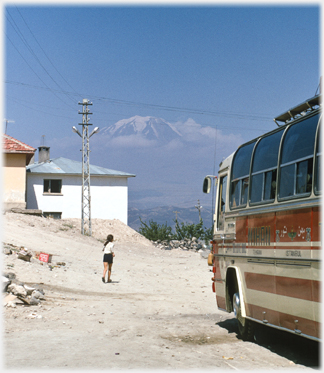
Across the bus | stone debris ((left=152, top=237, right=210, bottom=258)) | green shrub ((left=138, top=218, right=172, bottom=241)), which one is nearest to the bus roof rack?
the bus

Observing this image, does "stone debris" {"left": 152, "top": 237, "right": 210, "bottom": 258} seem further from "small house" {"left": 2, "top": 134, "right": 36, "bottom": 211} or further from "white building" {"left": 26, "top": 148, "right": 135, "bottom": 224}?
"small house" {"left": 2, "top": 134, "right": 36, "bottom": 211}

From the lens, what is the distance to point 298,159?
6.85 m

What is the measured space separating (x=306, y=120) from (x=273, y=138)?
44.7 inches

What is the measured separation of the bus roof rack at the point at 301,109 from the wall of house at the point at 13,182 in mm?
32691

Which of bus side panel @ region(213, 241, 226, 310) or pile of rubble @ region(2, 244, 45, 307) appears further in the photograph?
pile of rubble @ region(2, 244, 45, 307)

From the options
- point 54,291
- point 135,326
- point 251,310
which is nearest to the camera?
point 251,310

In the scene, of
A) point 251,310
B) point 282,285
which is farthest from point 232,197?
point 282,285

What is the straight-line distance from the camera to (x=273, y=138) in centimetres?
800

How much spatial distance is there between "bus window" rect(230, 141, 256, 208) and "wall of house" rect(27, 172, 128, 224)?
36.5m

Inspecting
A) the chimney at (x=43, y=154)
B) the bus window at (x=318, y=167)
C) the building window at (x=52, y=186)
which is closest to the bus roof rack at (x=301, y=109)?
the bus window at (x=318, y=167)

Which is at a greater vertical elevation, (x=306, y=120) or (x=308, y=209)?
(x=306, y=120)

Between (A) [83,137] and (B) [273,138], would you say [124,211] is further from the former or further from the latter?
(B) [273,138]

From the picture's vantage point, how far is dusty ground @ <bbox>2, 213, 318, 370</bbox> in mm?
7145

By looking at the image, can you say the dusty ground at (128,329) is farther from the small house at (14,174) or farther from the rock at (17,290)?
the small house at (14,174)
